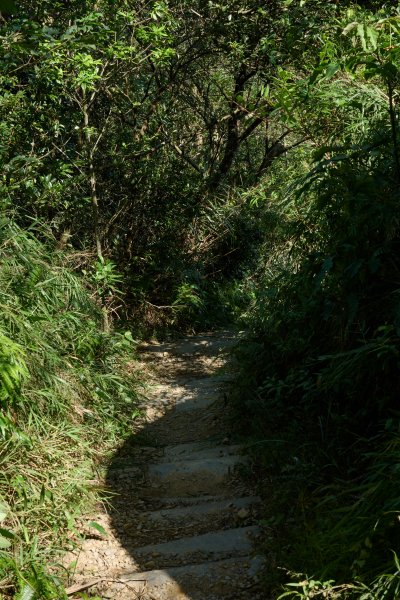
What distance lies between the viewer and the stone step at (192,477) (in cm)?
538

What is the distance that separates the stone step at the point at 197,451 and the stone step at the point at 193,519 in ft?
2.10

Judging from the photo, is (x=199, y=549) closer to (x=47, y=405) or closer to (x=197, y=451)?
(x=47, y=405)

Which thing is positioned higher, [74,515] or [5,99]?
[5,99]

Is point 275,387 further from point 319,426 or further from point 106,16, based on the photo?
point 106,16

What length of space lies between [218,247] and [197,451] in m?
4.77

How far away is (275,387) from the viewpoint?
18.7ft

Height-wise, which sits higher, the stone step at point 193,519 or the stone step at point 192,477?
the stone step at point 192,477

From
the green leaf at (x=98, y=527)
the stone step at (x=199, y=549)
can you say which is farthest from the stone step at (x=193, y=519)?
the green leaf at (x=98, y=527)

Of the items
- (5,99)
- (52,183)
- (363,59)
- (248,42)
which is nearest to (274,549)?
(363,59)

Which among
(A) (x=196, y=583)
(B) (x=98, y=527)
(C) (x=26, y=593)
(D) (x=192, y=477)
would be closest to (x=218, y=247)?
(D) (x=192, y=477)

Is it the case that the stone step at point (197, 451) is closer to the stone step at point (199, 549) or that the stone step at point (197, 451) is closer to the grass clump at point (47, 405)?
the grass clump at point (47, 405)

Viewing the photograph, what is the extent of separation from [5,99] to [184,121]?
11.0 ft

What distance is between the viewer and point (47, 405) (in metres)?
5.18

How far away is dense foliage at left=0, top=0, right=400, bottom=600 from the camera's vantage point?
439 centimetres
